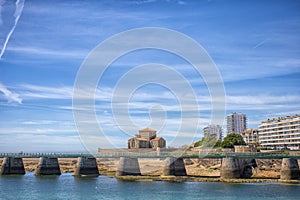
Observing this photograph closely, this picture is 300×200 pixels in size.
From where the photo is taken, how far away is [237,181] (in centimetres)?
7056

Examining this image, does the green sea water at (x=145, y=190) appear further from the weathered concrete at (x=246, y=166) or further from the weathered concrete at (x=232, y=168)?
the weathered concrete at (x=246, y=166)

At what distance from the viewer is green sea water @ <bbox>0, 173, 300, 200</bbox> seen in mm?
55250

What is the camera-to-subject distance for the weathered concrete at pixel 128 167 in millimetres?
82125

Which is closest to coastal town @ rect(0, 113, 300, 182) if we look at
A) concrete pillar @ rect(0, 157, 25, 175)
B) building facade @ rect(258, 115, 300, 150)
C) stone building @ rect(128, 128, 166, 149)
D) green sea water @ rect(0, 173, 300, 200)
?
concrete pillar @ rect(0, 157, 25, 175)

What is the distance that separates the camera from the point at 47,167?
A: 9025 centimetres

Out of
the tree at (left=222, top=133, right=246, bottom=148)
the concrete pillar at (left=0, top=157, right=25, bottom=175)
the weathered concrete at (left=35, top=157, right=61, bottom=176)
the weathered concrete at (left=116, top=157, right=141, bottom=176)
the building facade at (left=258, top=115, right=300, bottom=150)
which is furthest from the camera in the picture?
the building facade at (left=258, top=115, right=300, bottom=150)

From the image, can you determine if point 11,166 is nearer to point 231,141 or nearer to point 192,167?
point 192,167

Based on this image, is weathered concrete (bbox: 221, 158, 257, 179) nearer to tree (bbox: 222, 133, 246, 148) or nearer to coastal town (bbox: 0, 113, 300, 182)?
coastal town (bbox: 0, 113, 300, 182)

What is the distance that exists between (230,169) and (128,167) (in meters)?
22.8

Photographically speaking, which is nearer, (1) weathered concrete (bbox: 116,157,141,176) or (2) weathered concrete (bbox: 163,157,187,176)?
(2) weathered concrete (bbox: 163,157,187,176)

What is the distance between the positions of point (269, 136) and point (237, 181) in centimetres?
9601

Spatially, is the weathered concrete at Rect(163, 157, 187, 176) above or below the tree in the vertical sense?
below

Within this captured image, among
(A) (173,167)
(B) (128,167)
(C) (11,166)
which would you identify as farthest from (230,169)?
(C) (11,166)

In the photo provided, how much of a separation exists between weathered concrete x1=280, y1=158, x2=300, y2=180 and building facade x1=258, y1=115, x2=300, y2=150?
6923 centimetres
